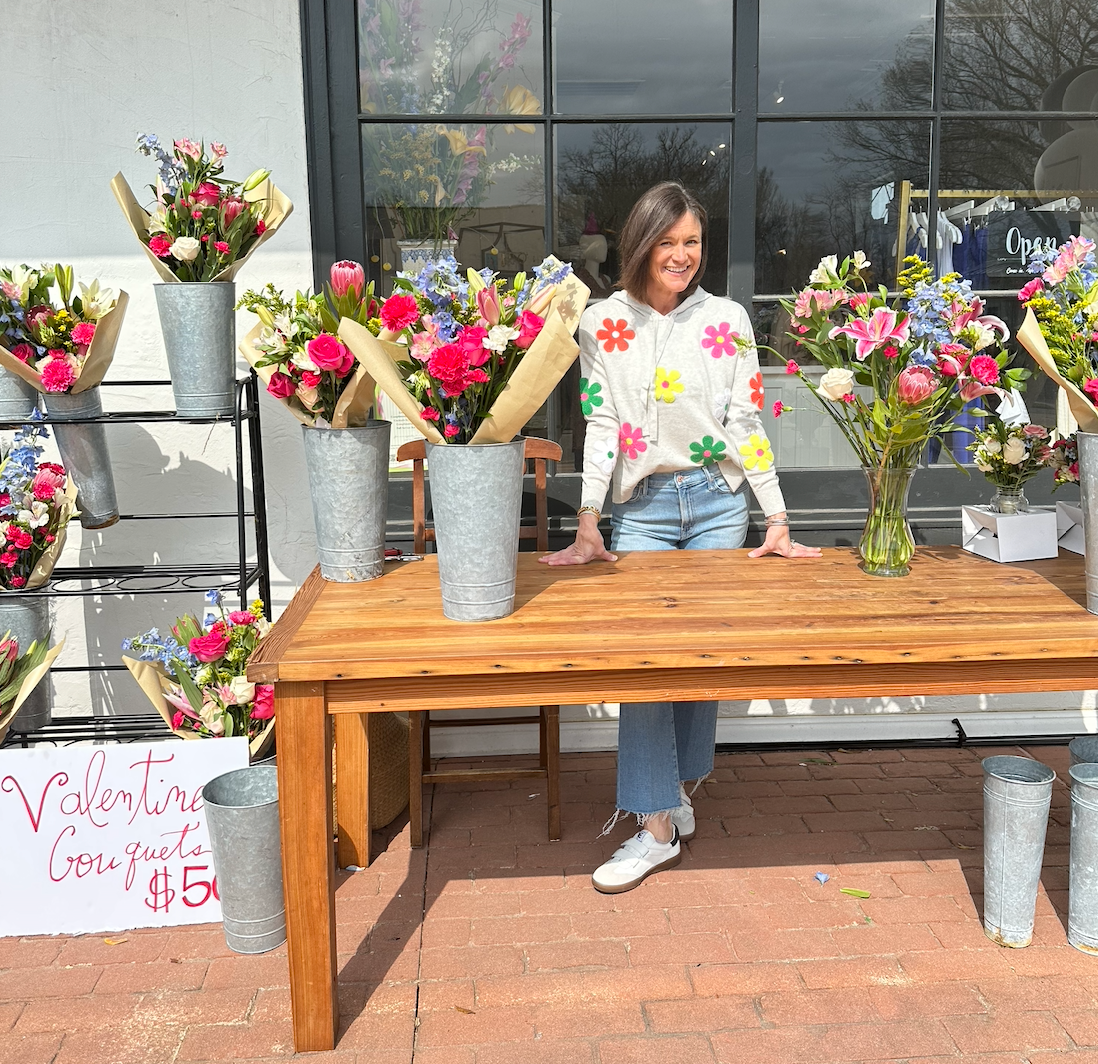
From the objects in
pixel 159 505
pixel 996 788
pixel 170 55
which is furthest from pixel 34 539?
pixel 996 788

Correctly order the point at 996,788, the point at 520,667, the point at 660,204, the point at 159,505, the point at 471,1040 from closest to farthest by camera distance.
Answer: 1. the point at 520,667
2. the point at 471,1040
3. the point at 996,788
4. the point at 660,204
5. the point at 159,505

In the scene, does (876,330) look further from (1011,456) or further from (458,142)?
(458,142)

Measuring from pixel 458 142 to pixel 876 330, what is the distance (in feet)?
5.50

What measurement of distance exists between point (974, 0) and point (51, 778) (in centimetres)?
372

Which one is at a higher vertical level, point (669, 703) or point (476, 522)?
point (476, 522)

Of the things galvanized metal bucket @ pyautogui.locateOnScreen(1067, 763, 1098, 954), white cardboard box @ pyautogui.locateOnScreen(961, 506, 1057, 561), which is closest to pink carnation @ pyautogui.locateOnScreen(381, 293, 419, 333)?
white cardboard box @ pyautogui.locateOnScreen(961, 506, 1057, 561)

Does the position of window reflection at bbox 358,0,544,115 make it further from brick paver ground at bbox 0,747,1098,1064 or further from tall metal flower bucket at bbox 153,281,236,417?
brick paver ground at bbox 0,747,1098,1064

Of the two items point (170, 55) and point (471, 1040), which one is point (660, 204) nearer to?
point (170, 55)

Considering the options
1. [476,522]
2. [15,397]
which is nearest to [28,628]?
[15,397]

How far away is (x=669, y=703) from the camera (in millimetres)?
2697

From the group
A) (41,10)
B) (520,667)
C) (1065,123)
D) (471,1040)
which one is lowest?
(471,1040)

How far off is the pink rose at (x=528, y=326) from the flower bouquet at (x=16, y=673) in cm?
149

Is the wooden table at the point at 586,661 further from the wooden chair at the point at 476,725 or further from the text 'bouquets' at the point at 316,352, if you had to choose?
the wooden chair at the point at 476,725

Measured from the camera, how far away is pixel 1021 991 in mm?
2268
